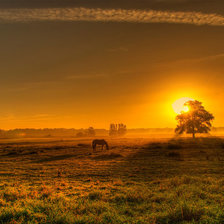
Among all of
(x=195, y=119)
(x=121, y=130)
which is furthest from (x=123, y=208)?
(x=121, y=130)

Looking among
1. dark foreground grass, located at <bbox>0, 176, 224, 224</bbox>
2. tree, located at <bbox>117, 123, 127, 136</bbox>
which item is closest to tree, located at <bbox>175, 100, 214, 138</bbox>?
dark foreground grass, located at <bbox>0, 176, 224, 224</bbox>

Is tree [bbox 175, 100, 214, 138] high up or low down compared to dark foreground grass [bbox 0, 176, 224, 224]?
up

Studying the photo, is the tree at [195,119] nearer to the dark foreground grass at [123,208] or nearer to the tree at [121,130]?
the dark foreground grass at [123,208]

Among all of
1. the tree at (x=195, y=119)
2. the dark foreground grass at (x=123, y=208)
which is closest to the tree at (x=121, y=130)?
the tree at (x=195, y=119)

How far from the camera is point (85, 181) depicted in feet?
46.3

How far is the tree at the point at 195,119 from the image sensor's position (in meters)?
63.8

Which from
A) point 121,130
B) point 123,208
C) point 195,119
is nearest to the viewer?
point 123,208

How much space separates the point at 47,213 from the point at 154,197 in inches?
180

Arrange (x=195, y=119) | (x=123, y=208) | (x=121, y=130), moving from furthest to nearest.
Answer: (x=121, y=130) < (x=195, y=119) < (x=123, y=208)

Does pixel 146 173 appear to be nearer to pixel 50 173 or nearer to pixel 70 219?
pixel 50 173

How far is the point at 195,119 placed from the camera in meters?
63.7

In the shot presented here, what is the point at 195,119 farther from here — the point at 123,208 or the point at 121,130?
the point at 121,130

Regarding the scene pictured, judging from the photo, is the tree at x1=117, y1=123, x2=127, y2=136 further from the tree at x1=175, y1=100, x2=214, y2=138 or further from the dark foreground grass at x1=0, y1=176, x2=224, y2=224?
the dark foreground grass at x1=0, y1=176, x2=224, y2=224

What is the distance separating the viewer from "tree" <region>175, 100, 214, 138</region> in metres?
63.8
